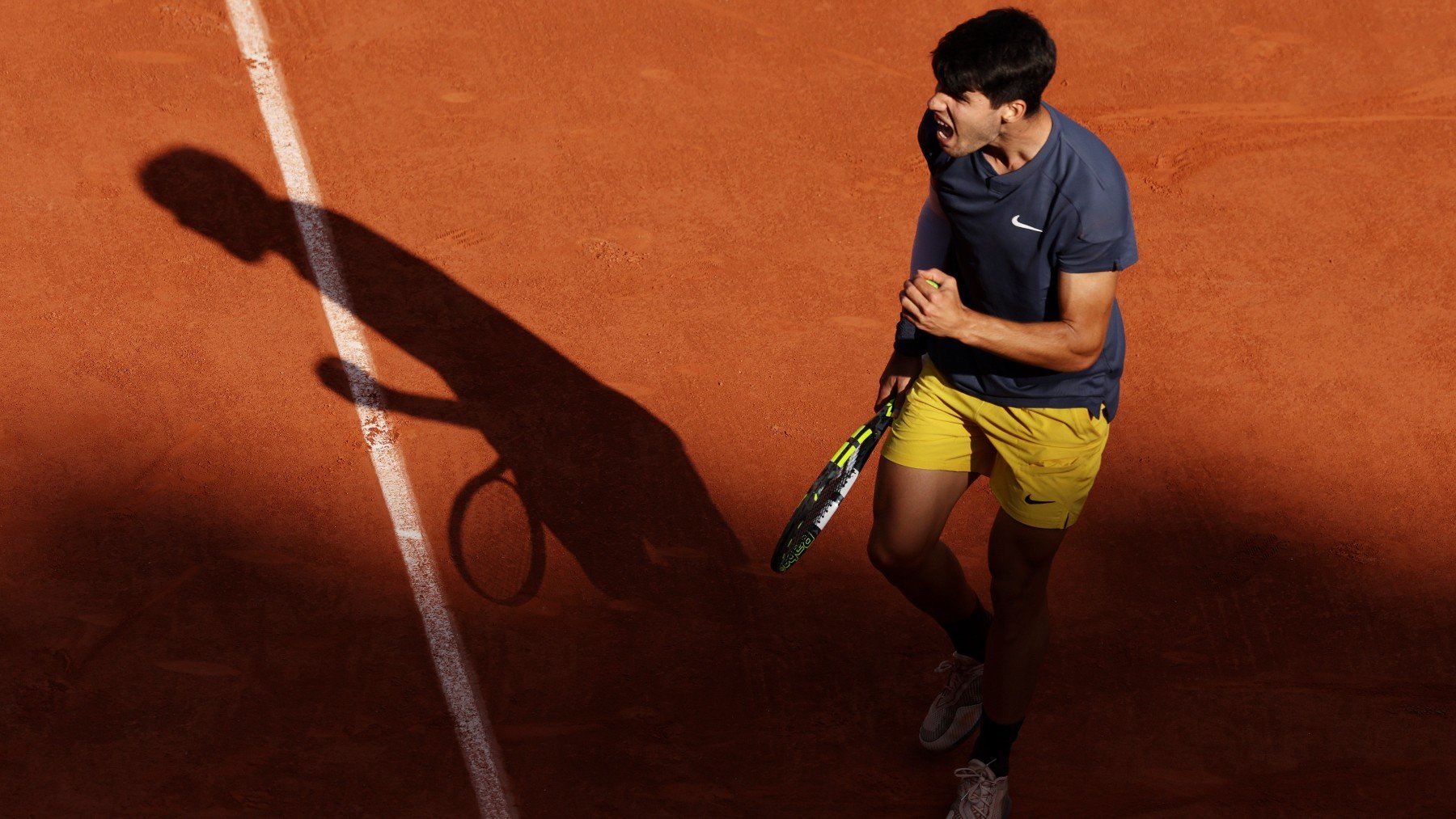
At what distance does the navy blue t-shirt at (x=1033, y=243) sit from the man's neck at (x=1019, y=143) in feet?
0.07

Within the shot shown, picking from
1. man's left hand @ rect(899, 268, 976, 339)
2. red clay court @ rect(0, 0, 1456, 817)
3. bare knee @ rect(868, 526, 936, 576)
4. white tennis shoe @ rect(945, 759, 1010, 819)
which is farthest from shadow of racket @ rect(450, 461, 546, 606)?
man's left hand @ rect(899, 268, 976, 339)

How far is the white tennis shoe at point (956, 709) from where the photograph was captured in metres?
4.71

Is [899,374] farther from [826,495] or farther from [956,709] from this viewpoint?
[956,709]

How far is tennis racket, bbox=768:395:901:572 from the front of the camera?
4324 millimetres

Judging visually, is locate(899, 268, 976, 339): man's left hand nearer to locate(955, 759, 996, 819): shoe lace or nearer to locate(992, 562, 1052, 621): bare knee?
locate(992, 562, 1052, 621): bare knee

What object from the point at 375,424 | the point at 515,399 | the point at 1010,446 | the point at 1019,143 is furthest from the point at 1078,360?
the point at 375,424

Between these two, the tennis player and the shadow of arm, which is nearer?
the tennis player

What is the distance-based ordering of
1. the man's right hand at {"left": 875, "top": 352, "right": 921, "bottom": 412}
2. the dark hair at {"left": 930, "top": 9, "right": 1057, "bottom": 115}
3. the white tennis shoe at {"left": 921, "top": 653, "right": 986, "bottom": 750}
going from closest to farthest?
1. the dark hair at {"left": 930, "top": 9, "right": 1057, "bottom": 115}
2. the man's right hand at {"left": 875, "top": 352, "right": 921, "bottom": 412}
3. the white tennis shoe at {"left": 921, "top": 653, "right": 986, "bottom": 750}

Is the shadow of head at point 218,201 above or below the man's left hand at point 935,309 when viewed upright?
below

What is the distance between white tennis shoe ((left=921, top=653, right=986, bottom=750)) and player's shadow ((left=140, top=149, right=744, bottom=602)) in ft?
3.49

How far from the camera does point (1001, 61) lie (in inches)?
138

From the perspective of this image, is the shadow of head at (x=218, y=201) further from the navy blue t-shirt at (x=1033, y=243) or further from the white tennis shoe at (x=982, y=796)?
the white tennis shoe at (x=982, y=796)

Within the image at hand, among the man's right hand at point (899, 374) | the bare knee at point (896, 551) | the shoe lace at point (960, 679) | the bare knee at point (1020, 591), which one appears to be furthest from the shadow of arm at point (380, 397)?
the bare knee at point (1020, 591)

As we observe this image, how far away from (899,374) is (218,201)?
4.04 meters
